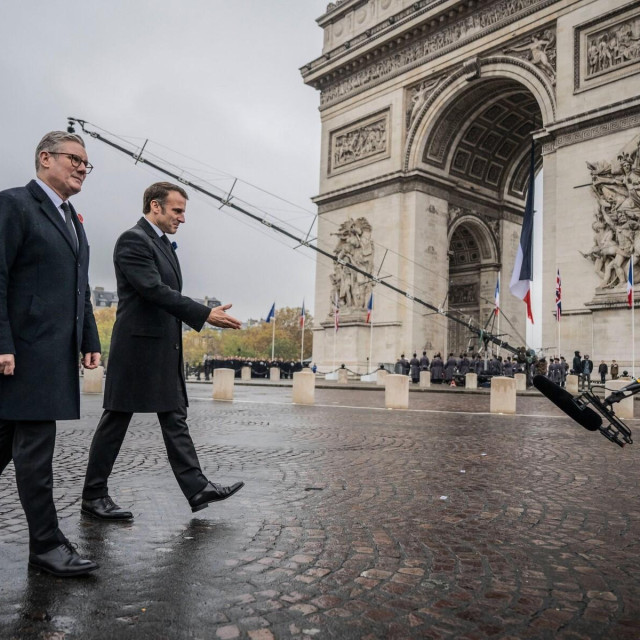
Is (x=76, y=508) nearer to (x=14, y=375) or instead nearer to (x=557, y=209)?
(x=14, y=375)

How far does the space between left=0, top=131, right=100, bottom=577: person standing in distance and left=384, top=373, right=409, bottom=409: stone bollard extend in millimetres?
11812

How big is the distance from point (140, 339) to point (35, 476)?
1.16 metres

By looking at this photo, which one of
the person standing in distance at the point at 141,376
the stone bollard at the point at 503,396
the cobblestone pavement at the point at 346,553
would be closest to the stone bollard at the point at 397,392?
the stone bollard at the point at 503,396

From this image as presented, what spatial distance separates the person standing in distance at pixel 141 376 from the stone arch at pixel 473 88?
2587 centimetres

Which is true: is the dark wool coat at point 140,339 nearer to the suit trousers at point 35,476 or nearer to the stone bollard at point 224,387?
the suit trousers at point 35,476

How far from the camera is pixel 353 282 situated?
1315 inches

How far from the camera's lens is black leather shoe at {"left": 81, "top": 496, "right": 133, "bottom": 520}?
12.3 feet

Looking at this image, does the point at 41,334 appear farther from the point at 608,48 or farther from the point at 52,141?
the point at 608,48

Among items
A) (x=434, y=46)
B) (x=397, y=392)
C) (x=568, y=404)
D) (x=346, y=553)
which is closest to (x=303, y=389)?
(x=397, y=392)

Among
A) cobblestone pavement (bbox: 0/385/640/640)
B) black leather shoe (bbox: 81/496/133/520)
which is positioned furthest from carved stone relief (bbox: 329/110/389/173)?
black leather shoe (bbox: 81/496/133/520)

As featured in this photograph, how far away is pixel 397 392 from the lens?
1457cm

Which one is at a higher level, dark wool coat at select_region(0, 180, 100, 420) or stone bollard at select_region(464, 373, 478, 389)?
dark wool coat at select_region(0, 180, 100, 420)

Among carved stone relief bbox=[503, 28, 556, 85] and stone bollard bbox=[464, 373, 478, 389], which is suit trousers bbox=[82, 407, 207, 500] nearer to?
stone bollard bbox=[464, 373, 478, 389]

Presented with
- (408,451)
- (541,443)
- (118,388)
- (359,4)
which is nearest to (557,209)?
(359,4)
